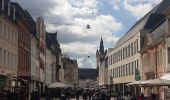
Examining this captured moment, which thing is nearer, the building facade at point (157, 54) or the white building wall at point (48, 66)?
the building facade at point (157, 54)

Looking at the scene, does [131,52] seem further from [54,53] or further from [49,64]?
[54,53]

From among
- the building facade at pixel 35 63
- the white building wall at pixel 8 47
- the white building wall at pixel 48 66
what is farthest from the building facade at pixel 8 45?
the white building wall at pixel 48 66

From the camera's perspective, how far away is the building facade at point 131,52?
71.0 metres

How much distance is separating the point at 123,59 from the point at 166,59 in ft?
124

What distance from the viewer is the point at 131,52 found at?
254ft

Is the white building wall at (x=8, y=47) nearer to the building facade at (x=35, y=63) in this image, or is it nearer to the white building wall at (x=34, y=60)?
the building facade at (x=35, y=63)

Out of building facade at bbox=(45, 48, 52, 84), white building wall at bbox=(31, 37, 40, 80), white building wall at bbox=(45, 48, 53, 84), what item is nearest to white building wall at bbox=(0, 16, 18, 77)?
white building wall at bbox=(31, 37, 40, 80)

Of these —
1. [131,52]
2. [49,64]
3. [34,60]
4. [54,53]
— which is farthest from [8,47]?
[54,53]

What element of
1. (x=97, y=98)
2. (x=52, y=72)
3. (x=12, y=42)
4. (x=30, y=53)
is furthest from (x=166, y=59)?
(x=52, y=72)

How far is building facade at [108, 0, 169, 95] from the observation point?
71.0 metres

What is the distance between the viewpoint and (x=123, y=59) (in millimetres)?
86625

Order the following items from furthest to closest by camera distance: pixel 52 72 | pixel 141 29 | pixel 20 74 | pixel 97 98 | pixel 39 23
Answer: pixel 52 72
pixel 39 23
pixel 141 29
pixel 20 74
pixel 97 98

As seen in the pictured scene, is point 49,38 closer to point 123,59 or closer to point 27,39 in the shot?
point 123,59

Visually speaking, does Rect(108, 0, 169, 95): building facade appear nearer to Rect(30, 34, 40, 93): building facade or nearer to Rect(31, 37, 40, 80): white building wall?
Rect(30, 34, 40, 93): building facade
